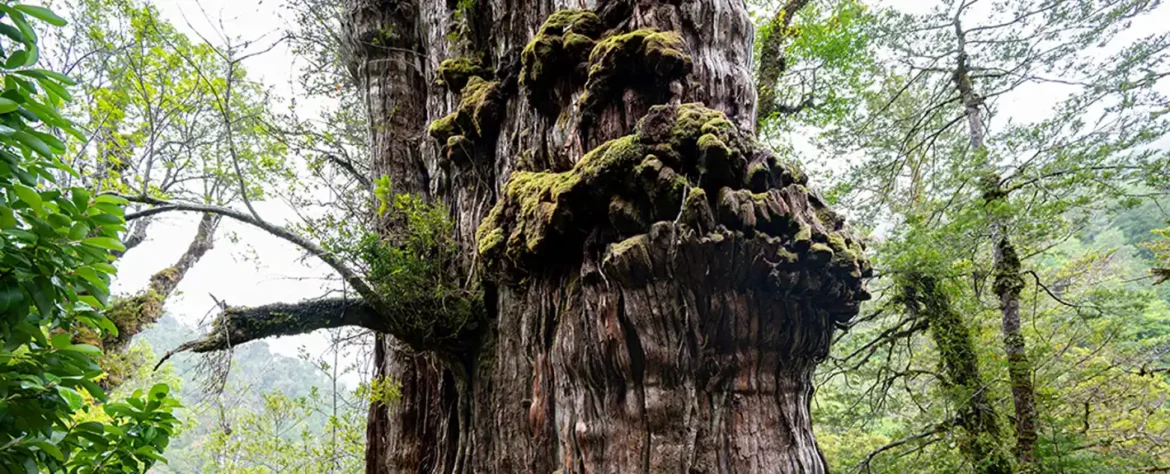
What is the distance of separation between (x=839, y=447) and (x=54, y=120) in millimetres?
10137

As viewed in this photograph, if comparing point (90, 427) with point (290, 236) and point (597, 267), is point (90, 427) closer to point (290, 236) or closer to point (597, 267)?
point (290, 236)

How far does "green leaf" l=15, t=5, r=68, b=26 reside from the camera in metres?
1.15

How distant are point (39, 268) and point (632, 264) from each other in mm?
1738

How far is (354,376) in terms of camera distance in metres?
4.14

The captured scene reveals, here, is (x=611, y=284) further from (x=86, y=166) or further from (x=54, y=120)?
(x=86, y=166)

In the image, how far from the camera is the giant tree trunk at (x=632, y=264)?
6.39ft

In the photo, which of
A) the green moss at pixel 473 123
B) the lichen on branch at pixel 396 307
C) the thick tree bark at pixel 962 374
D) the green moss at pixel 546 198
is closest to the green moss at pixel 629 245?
the green moss at pixel 546 198

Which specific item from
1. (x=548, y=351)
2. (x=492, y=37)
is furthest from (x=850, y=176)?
(x=548, y=351)

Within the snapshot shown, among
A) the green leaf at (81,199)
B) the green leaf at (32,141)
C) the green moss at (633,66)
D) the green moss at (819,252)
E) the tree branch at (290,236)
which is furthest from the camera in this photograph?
the tree branch at (290,236)

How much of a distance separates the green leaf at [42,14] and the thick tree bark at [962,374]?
6391 mm

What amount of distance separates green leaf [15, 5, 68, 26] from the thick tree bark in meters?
6.39

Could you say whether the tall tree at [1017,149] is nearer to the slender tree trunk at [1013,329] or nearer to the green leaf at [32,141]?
the slender tree trunk at [1013,329]

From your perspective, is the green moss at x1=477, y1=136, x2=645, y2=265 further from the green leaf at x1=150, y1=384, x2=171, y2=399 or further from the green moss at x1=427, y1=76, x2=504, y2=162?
the green leaf at x1=150, y1=384, x2=171, y2=399

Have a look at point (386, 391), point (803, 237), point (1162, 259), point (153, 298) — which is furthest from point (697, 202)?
point (153, 298)
